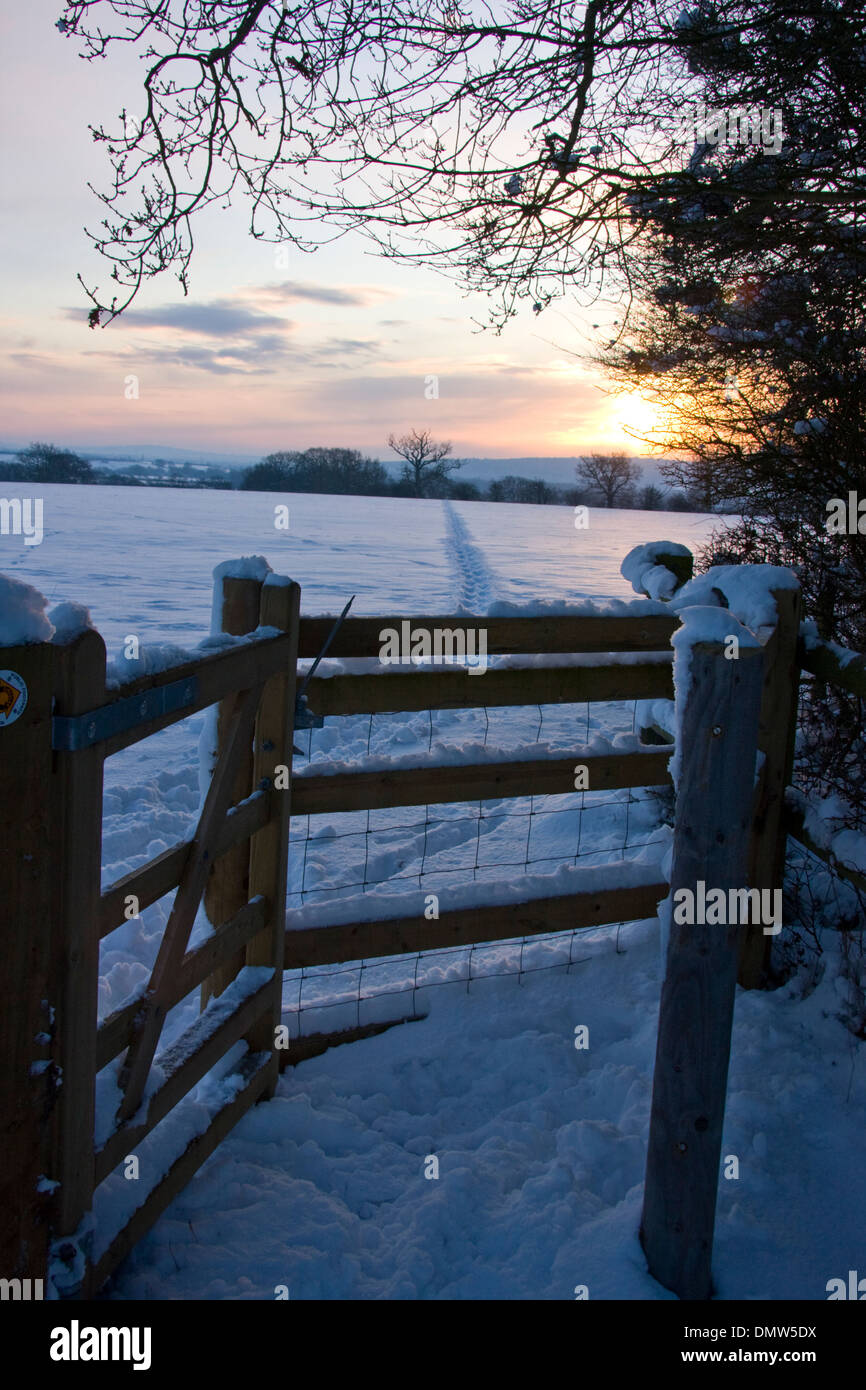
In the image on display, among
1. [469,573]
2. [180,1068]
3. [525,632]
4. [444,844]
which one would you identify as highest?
[469,573]

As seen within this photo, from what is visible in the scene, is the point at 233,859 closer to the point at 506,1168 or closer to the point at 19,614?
the point at 506,1168

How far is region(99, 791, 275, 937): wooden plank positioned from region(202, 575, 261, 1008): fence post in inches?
2.9

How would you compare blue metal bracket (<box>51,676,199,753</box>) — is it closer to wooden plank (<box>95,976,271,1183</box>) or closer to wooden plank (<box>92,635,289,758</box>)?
wooden plank (<box>92,635,289,758</box>)

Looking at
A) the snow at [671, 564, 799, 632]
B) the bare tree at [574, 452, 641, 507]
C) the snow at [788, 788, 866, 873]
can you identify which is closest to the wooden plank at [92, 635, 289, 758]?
the snow at [671, 564, 799, 632]

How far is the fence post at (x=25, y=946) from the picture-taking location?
163 centimetres

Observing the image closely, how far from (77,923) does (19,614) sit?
63 centimetres

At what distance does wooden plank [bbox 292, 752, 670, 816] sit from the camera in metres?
3.26

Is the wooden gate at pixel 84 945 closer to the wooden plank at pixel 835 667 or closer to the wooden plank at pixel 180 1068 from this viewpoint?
the wooden plank at pixel 180 1068

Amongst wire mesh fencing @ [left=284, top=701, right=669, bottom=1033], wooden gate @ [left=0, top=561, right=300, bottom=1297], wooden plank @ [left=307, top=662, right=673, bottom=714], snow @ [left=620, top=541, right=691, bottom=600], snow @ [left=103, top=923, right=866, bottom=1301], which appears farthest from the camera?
snow @ [left=620, top=541, right=691, bottom=600]

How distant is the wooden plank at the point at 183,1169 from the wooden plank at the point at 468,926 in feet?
1.36

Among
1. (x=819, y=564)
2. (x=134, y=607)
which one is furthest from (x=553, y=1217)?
(x=134, y=607)

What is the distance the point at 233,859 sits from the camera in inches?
122

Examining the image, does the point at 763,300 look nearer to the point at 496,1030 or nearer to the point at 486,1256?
the point at 496,1030

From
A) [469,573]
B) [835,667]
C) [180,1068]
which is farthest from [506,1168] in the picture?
[469,573]
